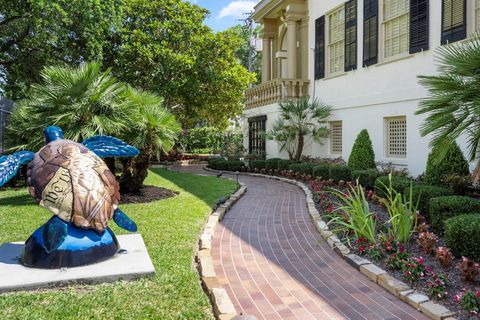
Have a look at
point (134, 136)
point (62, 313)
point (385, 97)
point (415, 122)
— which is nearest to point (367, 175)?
point (415, 122)

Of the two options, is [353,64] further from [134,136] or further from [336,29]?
[134,136]

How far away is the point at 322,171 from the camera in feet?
41.4

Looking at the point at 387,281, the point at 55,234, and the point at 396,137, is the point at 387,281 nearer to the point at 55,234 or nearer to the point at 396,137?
the point at 55,234

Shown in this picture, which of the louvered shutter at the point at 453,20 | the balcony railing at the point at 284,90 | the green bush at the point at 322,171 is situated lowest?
the green bush at the point at 322,171

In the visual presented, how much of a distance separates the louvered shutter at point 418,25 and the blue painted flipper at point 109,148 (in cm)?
820

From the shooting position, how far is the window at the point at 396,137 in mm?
11750

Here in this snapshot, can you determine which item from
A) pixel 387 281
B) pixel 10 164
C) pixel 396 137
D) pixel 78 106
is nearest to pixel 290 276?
pixel 387 281

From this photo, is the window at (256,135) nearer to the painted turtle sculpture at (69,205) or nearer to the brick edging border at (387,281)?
the brick edging border at (387,281)

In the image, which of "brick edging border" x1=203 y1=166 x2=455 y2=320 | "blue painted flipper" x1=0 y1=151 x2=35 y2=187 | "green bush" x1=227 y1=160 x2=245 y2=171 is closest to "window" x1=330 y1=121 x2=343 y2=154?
"green bush" x1=227 y1=160 x2=245 y2=171

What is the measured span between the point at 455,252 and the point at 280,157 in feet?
40.4

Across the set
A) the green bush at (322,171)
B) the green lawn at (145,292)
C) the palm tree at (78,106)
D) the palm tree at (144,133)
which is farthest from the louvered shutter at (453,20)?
the palm tree at (78,106)

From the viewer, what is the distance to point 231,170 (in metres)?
18.4

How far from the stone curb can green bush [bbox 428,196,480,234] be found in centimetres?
346

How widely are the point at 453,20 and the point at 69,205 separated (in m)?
9.19
